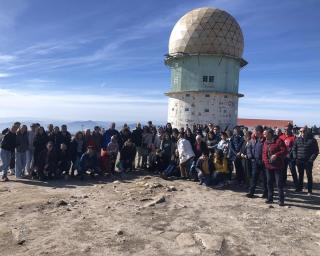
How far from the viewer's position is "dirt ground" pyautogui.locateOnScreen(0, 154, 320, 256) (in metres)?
6.20

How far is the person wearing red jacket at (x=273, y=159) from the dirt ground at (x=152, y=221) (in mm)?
460

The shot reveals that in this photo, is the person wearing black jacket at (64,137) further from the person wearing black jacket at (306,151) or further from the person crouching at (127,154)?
the person wearing black jacket at (306,151)

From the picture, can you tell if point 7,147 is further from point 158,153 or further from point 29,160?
point 158,153

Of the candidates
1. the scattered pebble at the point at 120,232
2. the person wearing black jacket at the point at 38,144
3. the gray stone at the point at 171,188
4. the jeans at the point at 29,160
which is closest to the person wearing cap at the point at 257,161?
the gray stone at the point at 171,188

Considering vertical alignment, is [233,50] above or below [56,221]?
above

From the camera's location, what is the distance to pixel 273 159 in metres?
9.06

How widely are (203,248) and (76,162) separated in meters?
7.90

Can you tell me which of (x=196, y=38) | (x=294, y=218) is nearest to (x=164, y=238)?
(x=294, y=218)

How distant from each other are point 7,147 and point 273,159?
29.5ft

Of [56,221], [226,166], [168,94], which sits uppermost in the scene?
[168,94]

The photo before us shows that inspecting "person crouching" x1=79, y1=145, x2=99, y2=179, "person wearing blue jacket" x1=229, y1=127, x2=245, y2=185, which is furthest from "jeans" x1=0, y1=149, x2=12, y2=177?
"person wearing blue jacket" x1=229, y1=127, x2=245, y2=185

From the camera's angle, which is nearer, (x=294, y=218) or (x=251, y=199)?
(x=294, y=218)

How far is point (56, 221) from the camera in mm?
7605

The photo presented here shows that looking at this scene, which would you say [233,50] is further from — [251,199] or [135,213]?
[135,213]
